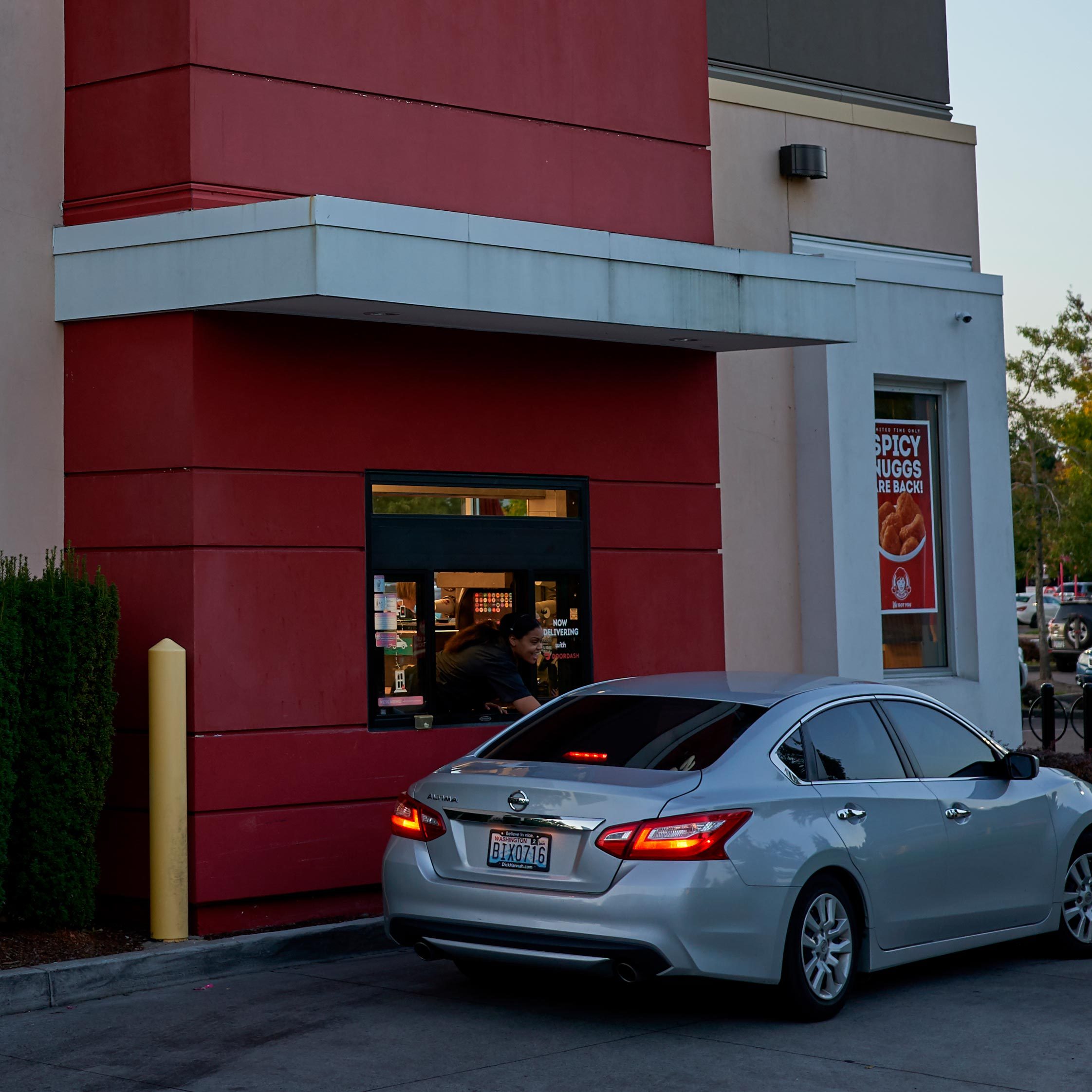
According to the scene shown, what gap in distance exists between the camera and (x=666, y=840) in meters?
6.43

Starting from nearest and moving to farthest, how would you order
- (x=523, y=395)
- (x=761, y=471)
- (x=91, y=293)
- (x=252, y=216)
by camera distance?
(x=252, y=216), (x=91, y=293), (x=523, y=395), (x=761, y=471)

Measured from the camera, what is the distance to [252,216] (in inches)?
349

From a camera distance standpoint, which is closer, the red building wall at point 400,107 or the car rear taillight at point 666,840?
the car rear taillight at point 666,840

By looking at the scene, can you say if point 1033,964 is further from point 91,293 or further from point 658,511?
point 91,293

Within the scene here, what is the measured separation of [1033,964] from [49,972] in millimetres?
5065

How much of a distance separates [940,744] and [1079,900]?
1.35 meters

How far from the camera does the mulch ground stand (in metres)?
8.07

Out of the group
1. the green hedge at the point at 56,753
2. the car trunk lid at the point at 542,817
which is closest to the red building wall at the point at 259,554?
the green hedge at the point at 56,753

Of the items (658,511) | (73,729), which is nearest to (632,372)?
(658,511)

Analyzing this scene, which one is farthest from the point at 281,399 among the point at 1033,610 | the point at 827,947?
the point at 1033,610

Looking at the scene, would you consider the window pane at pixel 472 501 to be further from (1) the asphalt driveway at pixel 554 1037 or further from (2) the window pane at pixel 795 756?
(2) the window pane at pixel 795 756

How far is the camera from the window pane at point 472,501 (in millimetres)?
10234

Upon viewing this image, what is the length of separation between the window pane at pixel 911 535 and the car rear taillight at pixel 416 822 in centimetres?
788

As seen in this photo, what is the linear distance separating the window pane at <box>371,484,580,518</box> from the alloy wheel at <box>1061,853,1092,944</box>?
13.9 ft
